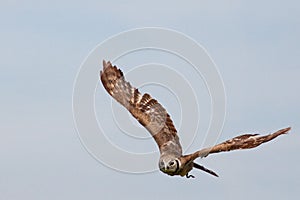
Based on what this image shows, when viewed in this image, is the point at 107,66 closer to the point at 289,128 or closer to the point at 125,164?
the point at 125,164

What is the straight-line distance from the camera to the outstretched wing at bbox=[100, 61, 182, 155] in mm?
74125

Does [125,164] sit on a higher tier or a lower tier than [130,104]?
lower

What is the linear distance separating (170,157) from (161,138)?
2945 mm

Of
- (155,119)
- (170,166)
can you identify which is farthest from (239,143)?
(155,119)

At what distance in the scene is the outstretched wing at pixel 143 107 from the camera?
74.1 meters

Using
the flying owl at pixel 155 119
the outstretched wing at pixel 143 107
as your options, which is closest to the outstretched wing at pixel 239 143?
the flying owl at pixel 155 119

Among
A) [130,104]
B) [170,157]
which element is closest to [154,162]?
[170,157]

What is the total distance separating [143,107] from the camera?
76.1m

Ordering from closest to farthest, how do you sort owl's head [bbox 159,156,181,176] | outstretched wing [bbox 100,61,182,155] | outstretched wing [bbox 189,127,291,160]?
outstretched wing [bbox 189,127,291,160], owl's head [bbox 159,156,181,176], outstretched wing [bbox 100,61,182,155]

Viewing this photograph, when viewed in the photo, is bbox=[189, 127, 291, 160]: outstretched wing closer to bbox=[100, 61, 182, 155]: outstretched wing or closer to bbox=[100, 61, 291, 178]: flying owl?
bbox=[100, 61, 291, 178]: flying owl

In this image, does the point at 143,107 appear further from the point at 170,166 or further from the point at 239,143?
the point at 239,143

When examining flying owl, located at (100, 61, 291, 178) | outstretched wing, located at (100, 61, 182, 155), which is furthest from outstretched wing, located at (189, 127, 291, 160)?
outstretched wing, located at (100, 61, 182, 155)

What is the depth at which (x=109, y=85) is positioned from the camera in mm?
74688

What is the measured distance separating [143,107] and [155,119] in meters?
1.19
